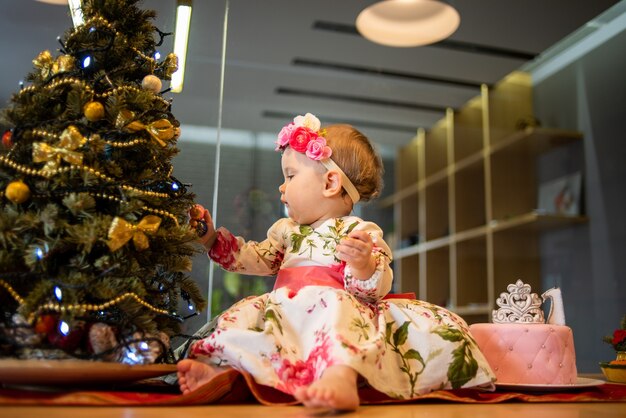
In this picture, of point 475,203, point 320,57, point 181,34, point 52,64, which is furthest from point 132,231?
point 475,203

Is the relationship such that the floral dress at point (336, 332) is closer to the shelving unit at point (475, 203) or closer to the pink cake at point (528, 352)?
the pink cake at point (528, 352)

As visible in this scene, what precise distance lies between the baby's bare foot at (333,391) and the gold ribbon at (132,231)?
1.36ft

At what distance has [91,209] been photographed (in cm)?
117

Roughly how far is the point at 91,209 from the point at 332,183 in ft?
1.91

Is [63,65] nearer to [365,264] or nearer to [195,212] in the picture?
[195,212]

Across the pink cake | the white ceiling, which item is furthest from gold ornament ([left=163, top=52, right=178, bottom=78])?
the pink cake

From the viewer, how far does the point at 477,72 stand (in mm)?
3533

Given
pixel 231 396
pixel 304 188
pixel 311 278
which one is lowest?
pixel 231 396

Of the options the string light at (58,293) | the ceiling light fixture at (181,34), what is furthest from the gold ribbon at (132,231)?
the ceiling light fixture at (181,34)

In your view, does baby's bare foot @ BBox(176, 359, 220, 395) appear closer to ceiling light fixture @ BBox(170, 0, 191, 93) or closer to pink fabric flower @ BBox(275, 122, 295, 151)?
pink fabric flower @ BBox(275, 122, 295, 151)

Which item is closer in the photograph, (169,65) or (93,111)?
(93,111)

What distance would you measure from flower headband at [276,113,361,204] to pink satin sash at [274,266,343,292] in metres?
0.23

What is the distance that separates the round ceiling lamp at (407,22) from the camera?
2869 millimetres

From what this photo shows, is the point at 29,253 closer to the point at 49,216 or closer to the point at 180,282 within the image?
the point at 49,216
